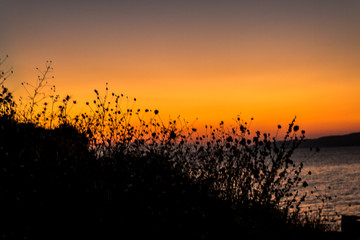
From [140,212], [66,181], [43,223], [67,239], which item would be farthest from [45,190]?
[140,212]

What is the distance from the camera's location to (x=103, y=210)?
5.03 meters

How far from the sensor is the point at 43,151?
786cm

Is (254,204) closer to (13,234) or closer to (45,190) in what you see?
(45,190)

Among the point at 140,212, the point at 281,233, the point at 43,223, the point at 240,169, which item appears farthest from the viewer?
the point at 240,169

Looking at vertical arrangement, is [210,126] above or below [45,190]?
above

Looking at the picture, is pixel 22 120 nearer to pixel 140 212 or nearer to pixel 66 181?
pixel 66 181

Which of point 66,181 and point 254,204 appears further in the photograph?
point 254,204

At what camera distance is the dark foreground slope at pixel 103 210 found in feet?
15.2


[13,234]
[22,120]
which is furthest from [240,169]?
[22,120]

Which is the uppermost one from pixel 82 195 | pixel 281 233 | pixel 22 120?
pixel 22 120

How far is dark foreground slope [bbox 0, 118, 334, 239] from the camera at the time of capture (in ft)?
15.2

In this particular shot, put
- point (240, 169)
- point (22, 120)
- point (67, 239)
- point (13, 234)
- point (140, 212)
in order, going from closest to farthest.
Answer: point (13, 234) → point (67, 239) → point (140, 212) → point (240, 169) → point (22, 120)

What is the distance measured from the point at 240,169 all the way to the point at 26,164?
4.69 m

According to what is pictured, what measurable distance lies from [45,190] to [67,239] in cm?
143
